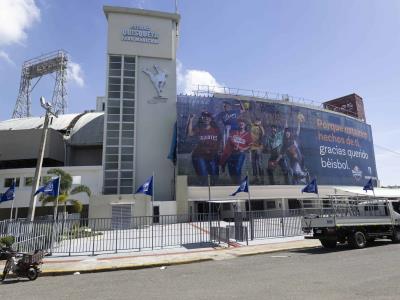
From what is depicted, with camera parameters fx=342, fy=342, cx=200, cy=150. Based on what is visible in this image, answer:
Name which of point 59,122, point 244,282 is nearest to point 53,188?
point 244,282

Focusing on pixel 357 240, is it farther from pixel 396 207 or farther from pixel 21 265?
pixel 21 265

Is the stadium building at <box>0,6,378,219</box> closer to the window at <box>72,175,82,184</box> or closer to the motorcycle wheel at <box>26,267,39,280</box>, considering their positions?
the window at <box>72,175,82,184</box>

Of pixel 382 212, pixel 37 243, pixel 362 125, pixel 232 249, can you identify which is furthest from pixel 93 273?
pixel 362 125

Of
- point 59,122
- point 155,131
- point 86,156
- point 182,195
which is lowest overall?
point 182,195

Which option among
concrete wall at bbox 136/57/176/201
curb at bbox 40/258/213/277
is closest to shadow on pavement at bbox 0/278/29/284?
curb at bbox 40/258/213/277

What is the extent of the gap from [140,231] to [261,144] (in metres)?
A: 40.9

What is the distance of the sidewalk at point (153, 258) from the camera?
13188 millimetres

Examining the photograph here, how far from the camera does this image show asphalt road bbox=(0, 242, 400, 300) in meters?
8.16

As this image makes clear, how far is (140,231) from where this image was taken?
18516 millimetres

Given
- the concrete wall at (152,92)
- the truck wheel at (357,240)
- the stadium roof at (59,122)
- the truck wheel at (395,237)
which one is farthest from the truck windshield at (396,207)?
the stadium roof at (59,122)

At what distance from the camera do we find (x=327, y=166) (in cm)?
6391

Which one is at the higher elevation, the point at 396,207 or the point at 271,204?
the point at 271,204

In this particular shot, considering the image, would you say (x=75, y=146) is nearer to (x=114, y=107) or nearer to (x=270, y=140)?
(x=114, y=107)

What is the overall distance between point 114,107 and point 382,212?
1721 inches
